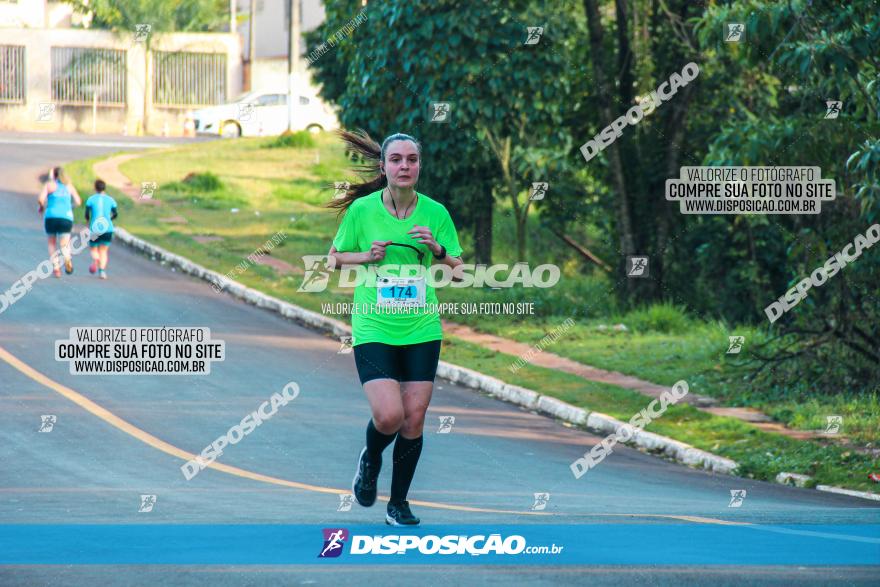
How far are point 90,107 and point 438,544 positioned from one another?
43.9 metres

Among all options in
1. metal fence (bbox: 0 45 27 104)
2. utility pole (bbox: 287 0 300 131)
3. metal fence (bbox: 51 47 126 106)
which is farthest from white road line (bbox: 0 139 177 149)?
metal fence (bbox: 0 45 27 104)

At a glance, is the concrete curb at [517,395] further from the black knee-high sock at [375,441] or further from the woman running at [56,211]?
the black knee-high sock at [375,441]

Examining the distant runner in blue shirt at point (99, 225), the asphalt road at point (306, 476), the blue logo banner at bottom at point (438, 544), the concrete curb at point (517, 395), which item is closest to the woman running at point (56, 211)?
the distant runner in blue shirt at point (99, 225)

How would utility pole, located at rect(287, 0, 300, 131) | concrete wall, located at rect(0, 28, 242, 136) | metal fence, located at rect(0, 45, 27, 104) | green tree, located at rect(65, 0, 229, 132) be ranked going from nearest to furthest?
utility pole, located at rect(287, 0, 300, 131) < metal fence, located at rect(0, 45, 27, 104) < concrete wall, located at rect(0, 28, 242, 136) < green tree, located at rect(65, 0, 229, 132)

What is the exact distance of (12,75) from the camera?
4753cm

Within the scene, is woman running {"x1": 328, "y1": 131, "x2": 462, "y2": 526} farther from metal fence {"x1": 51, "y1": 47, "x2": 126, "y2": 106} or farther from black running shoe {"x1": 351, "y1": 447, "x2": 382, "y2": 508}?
metal fence {"x1": 51, "y1": 47, "x2": 126, "y2": 106}

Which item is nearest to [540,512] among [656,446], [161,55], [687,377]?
[656,446]

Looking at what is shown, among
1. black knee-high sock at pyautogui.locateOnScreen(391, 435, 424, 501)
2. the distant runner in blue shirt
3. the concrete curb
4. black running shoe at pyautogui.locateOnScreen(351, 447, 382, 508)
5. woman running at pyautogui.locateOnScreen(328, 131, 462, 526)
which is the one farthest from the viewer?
the distant runner in blue shirt

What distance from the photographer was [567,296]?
2155cm

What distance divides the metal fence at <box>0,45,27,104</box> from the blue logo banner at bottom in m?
42.6

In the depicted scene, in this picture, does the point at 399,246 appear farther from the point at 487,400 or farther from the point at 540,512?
the point at 487,400

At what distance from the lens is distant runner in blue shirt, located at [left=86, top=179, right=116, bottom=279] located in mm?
21219

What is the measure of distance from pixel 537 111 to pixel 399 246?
47.4 ft

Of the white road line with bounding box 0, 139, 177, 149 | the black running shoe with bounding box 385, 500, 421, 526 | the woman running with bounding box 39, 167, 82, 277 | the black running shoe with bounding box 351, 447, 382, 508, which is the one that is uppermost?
the white road line with bounding box 0, 139, 177, 149
